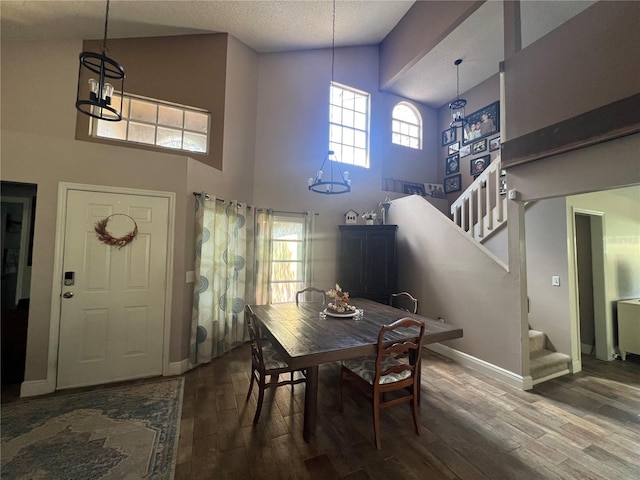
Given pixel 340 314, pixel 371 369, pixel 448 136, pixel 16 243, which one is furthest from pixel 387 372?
pixel 448 136

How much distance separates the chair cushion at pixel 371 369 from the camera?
7.08 ft

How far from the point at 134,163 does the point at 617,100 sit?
4693 mm

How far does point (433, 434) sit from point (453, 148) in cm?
610

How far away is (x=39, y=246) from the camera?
274 cm

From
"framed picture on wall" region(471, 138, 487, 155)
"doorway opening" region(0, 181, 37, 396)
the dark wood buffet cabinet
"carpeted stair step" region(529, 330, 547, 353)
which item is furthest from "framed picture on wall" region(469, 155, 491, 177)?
"doorway opening" region(0, 181, 37, 396)

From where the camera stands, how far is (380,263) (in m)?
4.54

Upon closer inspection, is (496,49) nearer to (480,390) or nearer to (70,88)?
(480,390)

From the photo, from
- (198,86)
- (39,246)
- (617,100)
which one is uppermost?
(198,86)

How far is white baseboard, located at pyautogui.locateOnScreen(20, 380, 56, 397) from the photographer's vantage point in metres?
2.63

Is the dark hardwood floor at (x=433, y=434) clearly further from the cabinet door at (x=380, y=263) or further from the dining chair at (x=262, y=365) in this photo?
the cabinet door at (x=380, y=263)

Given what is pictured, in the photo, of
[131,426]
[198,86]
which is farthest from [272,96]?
[131,426]

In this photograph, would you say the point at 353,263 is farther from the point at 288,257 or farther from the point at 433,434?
the point at 433,434

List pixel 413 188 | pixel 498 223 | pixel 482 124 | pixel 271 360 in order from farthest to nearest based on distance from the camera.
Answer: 1. pixel 413 188
2. pixel 482 124
3. pixel 498 223
4. pixel 271 360

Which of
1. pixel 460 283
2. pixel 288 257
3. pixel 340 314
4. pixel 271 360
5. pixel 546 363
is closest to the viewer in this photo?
pixel 271 360
